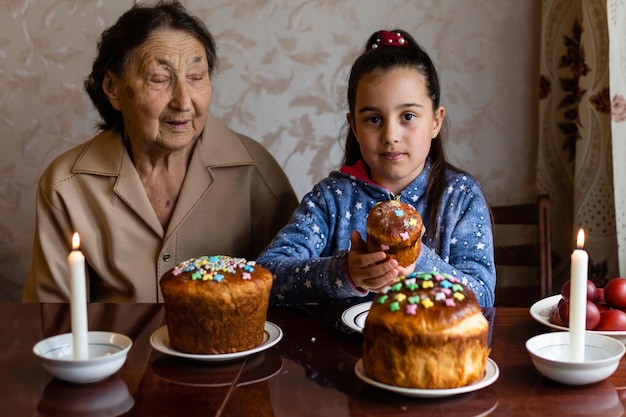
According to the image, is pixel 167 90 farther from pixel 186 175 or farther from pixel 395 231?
pixel 395 231

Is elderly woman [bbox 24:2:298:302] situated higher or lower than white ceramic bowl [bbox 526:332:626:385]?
higher

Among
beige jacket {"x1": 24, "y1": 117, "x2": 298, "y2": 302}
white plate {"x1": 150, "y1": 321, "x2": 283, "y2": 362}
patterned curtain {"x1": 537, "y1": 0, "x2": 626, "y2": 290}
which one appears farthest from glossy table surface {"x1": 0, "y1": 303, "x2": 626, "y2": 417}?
patterned curtain {"x1": 537, "y1": 0, "x2": 626, "y2": 290}

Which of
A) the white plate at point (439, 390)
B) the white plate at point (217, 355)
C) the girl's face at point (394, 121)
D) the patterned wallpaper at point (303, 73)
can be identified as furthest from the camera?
the patterned wallpaper at point (303, 73)

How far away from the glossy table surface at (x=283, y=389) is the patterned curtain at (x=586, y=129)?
100 centimetres

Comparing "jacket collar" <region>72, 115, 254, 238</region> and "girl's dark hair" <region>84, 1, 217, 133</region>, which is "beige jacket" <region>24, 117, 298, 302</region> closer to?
"jacket collar" <region>72, 115, 254, 238</region>

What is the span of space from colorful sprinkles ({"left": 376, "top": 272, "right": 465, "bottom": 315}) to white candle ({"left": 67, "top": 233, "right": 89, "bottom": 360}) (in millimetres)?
457

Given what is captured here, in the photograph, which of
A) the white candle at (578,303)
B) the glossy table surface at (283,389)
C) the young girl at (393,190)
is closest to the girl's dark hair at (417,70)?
the young girl at (393,190)

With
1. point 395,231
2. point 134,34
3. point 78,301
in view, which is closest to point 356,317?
point 395,231

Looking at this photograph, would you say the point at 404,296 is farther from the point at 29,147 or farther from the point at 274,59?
the point at 29,147

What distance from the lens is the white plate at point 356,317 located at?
1534 millimetres

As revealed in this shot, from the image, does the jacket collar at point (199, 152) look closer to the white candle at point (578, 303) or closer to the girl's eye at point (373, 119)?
the girl's eye at point (373, 119)

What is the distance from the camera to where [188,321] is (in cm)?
142

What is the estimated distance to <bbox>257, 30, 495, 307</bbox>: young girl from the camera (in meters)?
1.90

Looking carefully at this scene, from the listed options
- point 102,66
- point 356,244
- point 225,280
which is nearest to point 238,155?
point 102,66
